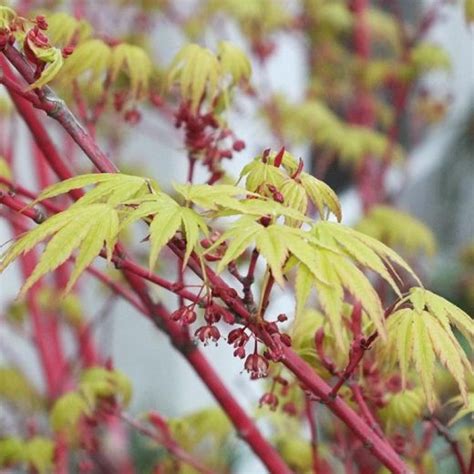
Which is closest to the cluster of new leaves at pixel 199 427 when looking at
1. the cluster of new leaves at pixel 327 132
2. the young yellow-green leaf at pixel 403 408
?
the young yellow-green leaf at pixel 403 408

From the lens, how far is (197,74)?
3.03ft

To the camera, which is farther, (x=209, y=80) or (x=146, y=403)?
(x=146, y=403)

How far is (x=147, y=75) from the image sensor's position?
1.02 metres

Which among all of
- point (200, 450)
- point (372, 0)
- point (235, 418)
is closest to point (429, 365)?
point (235, 418)

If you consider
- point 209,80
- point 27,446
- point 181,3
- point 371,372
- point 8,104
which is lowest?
point 371,372

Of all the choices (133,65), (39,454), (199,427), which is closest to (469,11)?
(133,65)

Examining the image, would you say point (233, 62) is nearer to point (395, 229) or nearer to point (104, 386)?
point (104, 386)

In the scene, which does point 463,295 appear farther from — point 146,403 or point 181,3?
point 181,3

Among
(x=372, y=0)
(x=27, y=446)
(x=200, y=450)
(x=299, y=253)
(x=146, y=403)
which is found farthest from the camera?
(x=372, y=0)

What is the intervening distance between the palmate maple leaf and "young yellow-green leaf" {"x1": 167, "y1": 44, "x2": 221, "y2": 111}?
1.10ft

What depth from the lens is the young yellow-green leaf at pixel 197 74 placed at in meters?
0.92

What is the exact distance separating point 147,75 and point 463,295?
5.54 ft

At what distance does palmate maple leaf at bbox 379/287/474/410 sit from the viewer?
2.08 feet

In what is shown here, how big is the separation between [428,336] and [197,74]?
0.40m
